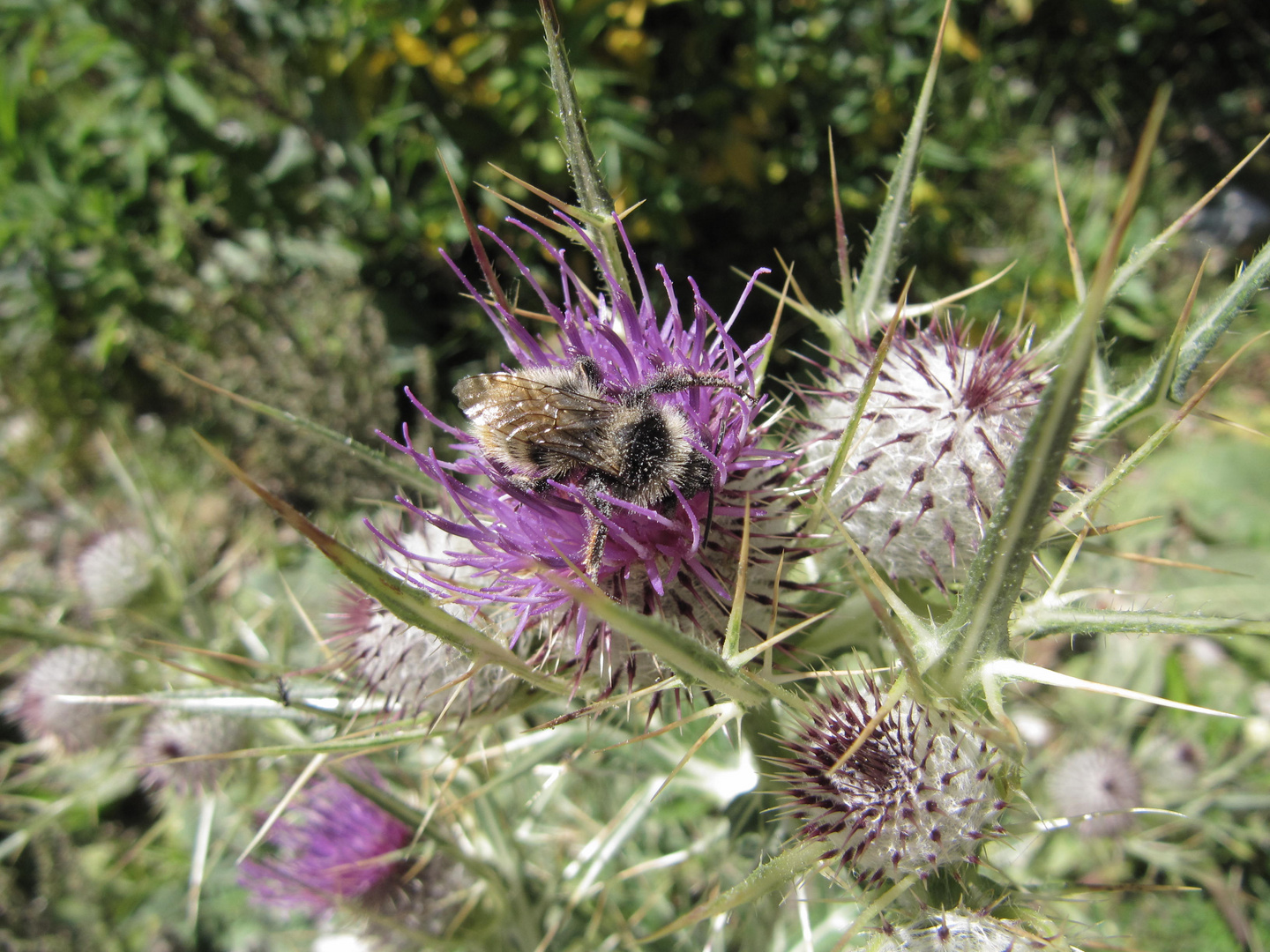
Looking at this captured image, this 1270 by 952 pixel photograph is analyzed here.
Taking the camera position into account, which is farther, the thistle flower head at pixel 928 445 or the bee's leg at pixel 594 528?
the thistle flower head at pixel 928 445

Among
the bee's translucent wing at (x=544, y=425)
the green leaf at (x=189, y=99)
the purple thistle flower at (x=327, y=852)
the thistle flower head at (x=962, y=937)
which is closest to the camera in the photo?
the thistle flower head at (x=962, y=937)

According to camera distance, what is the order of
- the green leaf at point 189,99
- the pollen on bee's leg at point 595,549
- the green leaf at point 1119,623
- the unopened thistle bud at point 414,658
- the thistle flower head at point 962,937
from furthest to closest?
the green leaf at point 189,99, the unopened thistle bud at point 414,658, the pollen on bee's leg at point 595,549, the thistle flower head at point 962,937, the green leaf at point 1119,623

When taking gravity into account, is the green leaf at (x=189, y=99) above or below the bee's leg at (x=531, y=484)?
above

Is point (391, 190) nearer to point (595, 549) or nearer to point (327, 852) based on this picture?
point (327, 852)

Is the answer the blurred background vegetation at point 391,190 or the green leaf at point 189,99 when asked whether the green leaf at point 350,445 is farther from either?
the green leaf at point 189,99

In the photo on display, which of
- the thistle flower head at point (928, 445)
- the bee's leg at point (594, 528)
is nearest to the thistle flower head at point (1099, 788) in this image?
the thistle flower head at point (928, 445)

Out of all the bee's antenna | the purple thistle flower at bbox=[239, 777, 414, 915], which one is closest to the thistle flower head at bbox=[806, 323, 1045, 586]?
the bee's antenna

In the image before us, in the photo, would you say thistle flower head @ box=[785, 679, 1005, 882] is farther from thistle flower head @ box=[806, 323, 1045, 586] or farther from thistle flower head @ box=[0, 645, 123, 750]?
thistle flower head @ box=[0, 645, 123, 750]

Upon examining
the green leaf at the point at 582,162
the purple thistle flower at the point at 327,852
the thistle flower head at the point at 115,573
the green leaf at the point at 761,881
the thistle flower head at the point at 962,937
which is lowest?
the purple thistle flower at the point at 327,852

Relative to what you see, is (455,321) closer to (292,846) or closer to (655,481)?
(292,846)

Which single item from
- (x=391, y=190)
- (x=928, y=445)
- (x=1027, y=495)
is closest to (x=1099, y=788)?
(x=928, y=445)
